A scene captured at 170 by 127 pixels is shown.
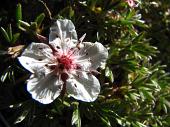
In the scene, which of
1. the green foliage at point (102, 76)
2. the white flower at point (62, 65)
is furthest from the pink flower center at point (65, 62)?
the green foliage at point (102, 76)

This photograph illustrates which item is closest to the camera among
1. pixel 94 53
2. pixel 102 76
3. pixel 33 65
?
pixel 33 65

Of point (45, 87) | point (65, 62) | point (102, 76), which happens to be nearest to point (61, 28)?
point (65, 62)

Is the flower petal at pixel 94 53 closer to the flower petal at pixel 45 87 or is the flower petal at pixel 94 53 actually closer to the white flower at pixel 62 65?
the white flower at pixel 62 65

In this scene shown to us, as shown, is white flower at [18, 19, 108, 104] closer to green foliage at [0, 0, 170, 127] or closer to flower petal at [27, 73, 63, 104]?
flower petal at [27, 73, 63, 104]

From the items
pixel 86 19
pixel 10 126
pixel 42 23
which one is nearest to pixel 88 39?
pixel 86 19

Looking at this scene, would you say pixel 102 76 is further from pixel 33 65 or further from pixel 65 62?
pixel 33 65

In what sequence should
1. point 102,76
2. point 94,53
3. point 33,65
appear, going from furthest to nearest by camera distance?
1. point 102,76
2. point 94,53
3. point 33,65

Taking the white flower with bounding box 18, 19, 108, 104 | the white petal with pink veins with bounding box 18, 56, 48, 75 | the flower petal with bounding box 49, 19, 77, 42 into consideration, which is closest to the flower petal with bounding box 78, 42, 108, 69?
the white flower with bounding box 18, 19, 108, 104

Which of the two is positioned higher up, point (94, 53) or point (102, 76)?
point (94, 53)
